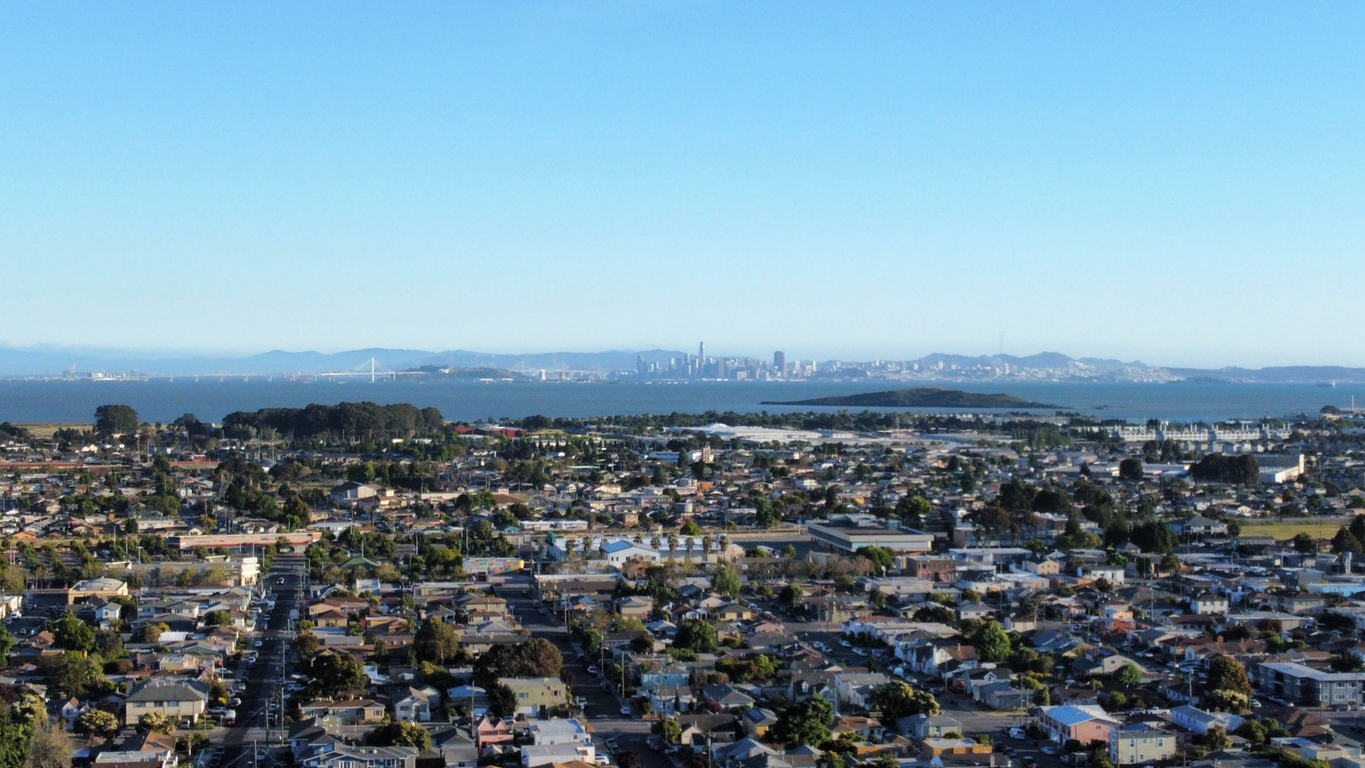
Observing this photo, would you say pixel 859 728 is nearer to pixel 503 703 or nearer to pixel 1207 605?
pixel 503 703

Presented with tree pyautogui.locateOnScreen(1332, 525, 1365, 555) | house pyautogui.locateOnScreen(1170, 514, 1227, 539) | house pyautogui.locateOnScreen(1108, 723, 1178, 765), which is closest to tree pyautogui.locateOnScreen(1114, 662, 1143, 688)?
house pyautogui.locateOnScreen(1108, 723, 1178, 765)

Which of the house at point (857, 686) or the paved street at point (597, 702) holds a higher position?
the house at point (857, 686)

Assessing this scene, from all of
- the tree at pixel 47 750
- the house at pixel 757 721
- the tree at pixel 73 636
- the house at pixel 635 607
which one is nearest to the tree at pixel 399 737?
the tree at pixel 47 750

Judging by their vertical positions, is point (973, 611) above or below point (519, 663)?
below

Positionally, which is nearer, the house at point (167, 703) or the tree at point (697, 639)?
the house at point (167, 703)

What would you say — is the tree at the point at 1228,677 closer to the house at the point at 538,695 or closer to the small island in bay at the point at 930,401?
the house at the point at 538,695

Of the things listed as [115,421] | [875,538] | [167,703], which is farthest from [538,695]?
[115,421]

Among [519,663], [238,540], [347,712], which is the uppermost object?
Result: [519,663]

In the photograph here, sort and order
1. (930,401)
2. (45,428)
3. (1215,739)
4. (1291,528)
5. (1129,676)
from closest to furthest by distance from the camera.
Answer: (1215,739), (1129,676), (1291,528), (45,428), (930,401)
